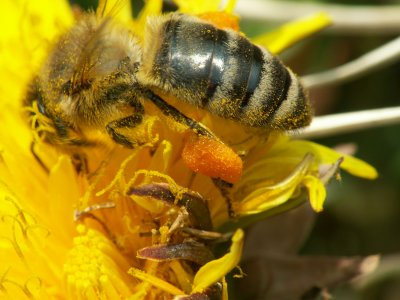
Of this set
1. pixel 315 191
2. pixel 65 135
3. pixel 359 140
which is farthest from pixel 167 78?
pixel 359 140

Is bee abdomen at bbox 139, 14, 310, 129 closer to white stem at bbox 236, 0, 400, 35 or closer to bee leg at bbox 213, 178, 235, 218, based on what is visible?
bee leg at bbox 213, 178, 235, 218

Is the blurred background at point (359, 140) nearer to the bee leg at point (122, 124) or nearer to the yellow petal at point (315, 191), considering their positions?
the yellow petal at point (315, 191)

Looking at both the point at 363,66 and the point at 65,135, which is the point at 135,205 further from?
the point at 363,66

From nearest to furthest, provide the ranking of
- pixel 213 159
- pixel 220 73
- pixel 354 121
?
pixel 220 73 < pixel 213 159 < pixel 354 121

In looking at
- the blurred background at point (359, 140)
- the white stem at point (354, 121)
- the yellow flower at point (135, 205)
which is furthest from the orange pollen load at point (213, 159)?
the blurred background at point (359, 140)

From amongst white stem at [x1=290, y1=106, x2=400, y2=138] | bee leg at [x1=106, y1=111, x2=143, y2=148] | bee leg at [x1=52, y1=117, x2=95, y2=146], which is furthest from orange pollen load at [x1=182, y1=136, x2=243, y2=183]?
white stem at [x1=290, y1=106, x2=400, y2=138]
